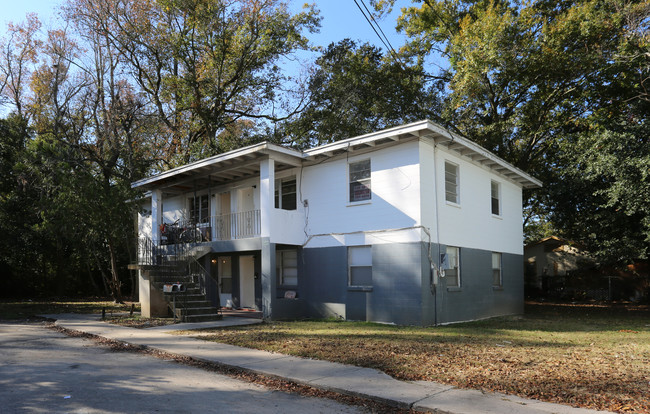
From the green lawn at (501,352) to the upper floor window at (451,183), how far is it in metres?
3.97

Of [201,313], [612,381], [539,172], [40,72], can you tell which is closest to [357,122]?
[539,172]

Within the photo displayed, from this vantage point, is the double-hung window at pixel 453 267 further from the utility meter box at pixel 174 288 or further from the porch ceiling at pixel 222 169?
the utility meter box at pixel 174 288

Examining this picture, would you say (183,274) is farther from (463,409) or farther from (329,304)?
(463,409)

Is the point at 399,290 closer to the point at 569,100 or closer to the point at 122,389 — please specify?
the point at 122,389

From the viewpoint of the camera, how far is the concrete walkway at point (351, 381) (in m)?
5.72

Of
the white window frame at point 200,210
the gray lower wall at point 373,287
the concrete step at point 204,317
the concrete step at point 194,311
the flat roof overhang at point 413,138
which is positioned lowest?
the concrete step at point 204,317

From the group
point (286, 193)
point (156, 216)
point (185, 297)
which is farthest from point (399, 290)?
point (156, 216)

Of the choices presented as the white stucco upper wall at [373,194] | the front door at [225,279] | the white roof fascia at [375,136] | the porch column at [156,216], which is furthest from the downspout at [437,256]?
the porch column at [156,216]

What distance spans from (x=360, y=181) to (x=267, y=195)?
2969 mm

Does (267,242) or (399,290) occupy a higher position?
(267,242)

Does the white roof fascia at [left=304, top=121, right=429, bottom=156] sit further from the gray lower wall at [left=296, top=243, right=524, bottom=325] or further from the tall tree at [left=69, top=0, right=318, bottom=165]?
the tall tree at [left=69, top=0, right=318, bottom=165]

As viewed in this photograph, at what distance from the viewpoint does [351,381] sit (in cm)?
A: 702

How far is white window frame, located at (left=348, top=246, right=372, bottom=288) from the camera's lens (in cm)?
1485

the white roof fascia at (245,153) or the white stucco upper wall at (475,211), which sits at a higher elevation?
the white roof fascia at (245,153)
